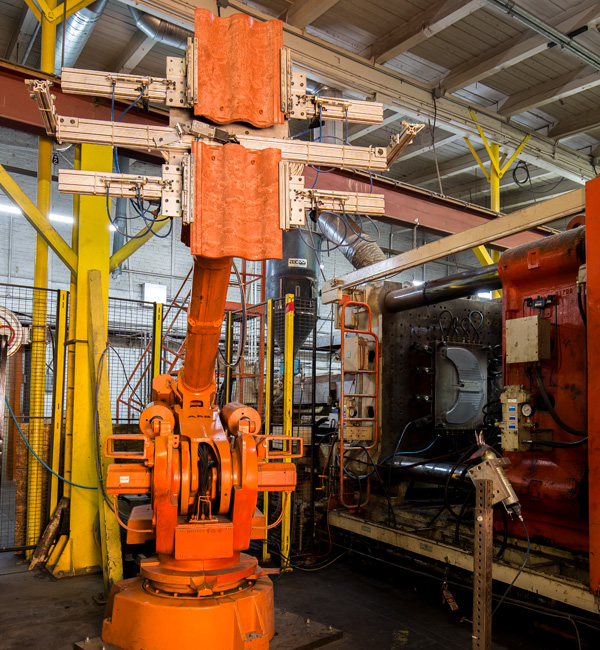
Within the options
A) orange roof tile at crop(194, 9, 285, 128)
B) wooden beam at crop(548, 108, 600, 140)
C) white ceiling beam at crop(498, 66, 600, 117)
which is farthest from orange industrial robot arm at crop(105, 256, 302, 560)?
wooden beam at crop(548, 108, 600, 140)

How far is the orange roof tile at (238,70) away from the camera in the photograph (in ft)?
9.21

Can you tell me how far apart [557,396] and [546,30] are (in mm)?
4455

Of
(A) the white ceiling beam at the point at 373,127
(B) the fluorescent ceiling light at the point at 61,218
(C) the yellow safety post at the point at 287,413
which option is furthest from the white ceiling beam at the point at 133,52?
(C) the yellow safety post at the point at 287,413

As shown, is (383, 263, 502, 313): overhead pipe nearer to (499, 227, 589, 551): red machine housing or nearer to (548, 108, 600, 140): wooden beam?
(499, 227, 589, 551): red machine housing

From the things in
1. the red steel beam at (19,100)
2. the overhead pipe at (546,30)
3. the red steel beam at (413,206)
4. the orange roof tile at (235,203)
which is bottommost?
the orange roof tile at (235,203)

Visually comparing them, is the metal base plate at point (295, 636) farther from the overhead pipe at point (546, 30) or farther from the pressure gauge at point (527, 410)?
the overhead pipe at point (546, 30)

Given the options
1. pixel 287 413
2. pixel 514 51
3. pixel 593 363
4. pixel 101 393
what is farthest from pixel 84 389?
pixel 514 51

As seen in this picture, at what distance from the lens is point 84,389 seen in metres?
5.60

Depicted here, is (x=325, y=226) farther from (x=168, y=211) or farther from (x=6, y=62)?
(x=168, y=211)

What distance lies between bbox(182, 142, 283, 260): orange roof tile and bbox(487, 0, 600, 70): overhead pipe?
4.62 metres

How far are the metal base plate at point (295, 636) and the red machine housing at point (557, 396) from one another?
1.61 metres

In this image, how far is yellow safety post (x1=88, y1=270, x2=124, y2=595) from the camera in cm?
486

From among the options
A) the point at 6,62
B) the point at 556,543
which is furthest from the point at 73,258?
the point at 556,543

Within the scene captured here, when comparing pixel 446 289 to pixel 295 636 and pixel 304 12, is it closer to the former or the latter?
pixel 295 636
